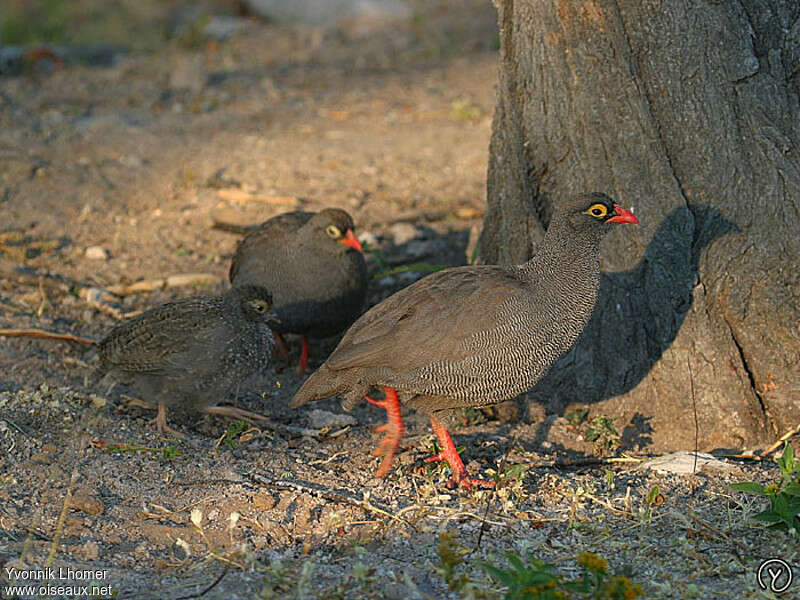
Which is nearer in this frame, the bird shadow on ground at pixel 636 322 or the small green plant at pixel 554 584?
the small green plant at pixel 554 584

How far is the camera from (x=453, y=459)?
16.4ft

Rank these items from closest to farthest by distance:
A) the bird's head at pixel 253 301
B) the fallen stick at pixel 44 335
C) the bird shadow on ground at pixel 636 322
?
the bird shadow on ground at pixel 636 322
the bird's head at pixel 253 301
the fallen stick at pixel 44 335

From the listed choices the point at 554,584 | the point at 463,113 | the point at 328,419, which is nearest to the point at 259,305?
the point at 328,419

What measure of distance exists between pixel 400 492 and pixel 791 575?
1795 mm

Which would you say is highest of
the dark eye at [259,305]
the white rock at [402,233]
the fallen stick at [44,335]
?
the white rock at [402,233]

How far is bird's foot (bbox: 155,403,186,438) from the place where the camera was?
17.6 feet

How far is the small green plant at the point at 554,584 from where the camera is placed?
3.42 metres

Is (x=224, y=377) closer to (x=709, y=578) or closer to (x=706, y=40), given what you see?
(x=709, y=578)

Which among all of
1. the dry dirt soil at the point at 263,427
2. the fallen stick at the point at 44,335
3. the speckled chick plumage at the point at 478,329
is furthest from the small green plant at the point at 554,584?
the fallen stick at the point at 44,335

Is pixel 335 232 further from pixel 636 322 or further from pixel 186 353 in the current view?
pixel 636 322

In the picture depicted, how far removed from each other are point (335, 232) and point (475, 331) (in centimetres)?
199

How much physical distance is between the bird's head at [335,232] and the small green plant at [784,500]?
10.5 feet

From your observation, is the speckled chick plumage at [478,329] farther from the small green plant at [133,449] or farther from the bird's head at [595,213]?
the small green plant at [133,449]

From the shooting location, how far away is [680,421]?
18.0 ft
